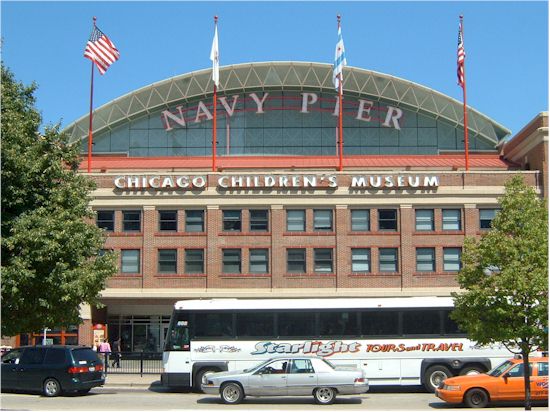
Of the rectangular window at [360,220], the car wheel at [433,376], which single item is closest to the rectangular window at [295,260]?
the rectangular window at [360,220]

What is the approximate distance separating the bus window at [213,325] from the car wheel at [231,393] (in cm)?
388

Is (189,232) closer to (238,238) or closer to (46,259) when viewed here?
(238,238)

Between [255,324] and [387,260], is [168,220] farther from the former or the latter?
[255,324]

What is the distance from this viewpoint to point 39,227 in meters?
21.7

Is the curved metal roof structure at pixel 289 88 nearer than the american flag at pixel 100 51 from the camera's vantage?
No

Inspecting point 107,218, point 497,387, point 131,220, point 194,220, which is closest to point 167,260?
point 194,220

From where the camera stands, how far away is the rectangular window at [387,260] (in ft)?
156

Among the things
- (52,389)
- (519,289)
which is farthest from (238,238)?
(519,289)

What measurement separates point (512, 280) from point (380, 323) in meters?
8.47

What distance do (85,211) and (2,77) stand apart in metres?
4.71

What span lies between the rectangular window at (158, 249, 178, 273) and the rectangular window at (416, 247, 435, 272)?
14.1 m

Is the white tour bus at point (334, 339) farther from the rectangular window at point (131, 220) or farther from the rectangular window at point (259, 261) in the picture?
the rectangular window at point (131, 220)

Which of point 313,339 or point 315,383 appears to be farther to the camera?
point 313,339

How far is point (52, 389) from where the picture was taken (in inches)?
1062
